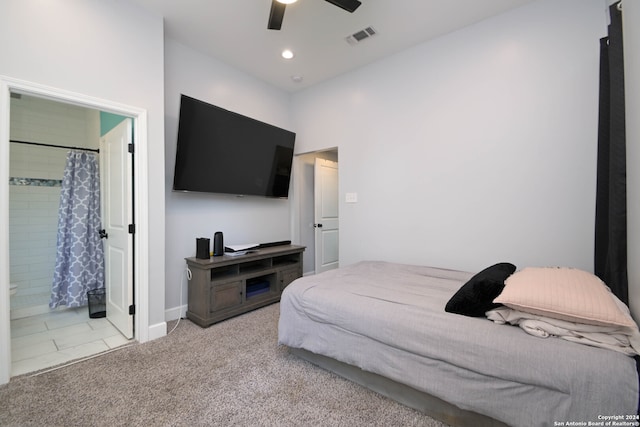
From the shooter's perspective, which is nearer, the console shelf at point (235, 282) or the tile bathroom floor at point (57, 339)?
the tile bathroom floor at point (57, 339)

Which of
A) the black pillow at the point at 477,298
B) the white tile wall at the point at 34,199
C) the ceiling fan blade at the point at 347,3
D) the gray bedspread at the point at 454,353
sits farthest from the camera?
the white tile wall at the point at 34,199

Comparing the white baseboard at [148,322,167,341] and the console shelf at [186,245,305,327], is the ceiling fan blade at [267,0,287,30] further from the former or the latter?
the white baseboard at [148,322,167,341]

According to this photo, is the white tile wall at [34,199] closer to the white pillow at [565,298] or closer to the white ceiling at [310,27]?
the white ceiling at [310,27]

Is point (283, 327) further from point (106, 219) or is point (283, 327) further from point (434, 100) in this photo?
point (434, 100)

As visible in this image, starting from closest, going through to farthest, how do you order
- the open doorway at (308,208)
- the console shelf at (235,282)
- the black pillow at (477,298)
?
the black pillow at (477,298) → the console shelf at (235,282) → the open doorway at (308,208)

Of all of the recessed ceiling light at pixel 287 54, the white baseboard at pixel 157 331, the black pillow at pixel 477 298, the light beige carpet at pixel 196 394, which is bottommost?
the light beige carpet at pixel 196 394

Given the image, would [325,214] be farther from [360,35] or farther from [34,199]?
[34,199]

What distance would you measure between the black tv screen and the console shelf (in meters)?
0.81

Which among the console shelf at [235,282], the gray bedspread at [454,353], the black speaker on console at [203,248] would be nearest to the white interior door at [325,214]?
the console shelf at [235,282]

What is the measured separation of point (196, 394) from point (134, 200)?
65.2 inches

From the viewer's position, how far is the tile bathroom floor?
2055mm

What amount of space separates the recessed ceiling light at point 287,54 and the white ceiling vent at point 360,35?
65cm

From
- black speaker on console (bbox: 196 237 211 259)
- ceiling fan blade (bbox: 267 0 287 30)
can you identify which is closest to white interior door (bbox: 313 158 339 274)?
black speaker on console (bbox: 196 237 211 259)

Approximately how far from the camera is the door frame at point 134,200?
68.2 inches
